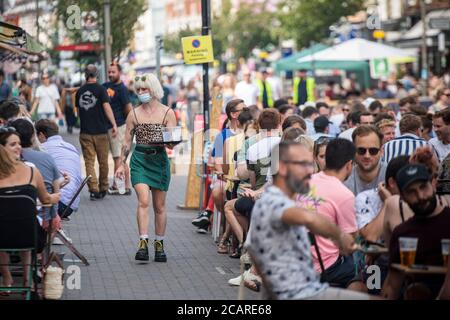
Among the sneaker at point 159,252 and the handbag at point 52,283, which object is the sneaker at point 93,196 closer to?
the sneaker at point 159,252

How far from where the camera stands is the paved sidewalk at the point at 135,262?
35.6 feet

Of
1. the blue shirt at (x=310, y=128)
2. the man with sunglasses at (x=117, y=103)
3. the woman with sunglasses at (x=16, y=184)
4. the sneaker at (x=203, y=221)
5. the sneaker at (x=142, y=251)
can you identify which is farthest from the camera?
the man with sunglasses at (x=117, y=103)

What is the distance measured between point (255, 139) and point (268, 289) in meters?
5.58

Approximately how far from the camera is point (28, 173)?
1004 centimetres

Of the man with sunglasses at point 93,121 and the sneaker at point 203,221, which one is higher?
the man with sunglasses at point 93,121

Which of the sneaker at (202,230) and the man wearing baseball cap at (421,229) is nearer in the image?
the man wearing baseball cap at (421,229)

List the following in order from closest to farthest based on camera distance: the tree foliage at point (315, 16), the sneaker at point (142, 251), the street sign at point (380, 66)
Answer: the sneaker at point (142, 251) → the street sign at point (380, 66) → the tree foliage at point (315, 16)

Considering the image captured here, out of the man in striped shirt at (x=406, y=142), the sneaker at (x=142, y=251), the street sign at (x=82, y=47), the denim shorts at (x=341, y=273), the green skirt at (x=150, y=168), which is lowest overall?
the sneaker at (x=142, y=251)

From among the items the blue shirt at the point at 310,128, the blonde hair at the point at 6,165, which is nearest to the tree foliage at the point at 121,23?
the blue shirt at the point at 310,128

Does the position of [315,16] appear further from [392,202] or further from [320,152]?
[392,202]

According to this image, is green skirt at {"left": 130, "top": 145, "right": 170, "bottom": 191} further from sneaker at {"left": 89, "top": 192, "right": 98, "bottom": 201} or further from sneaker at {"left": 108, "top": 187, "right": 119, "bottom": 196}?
sneaker at {"left": 108, "top": 187, "right": 119, "bottom": 196}

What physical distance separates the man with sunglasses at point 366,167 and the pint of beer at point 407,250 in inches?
87.1
